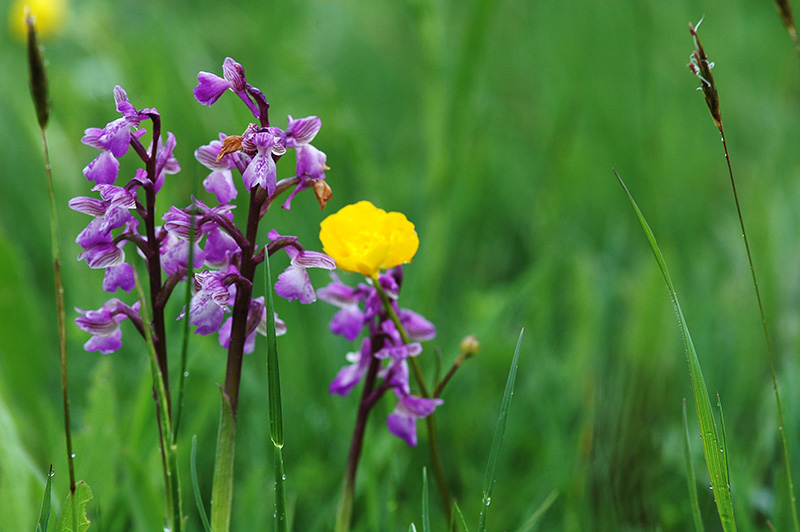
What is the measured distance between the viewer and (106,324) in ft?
3.10

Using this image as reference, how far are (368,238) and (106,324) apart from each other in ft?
1.15

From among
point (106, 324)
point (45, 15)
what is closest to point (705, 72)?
point (106, 324)

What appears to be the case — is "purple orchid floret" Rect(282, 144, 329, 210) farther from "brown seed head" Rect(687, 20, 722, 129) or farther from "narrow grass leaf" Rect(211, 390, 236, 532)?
"brown seed head" Rect(687, 20, 722, 129)

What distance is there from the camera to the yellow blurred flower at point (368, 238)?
0.96m

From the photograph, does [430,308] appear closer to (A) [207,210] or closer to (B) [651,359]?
(B) [651,359]

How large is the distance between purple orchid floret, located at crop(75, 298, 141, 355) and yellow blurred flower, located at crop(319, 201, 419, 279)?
266 mm

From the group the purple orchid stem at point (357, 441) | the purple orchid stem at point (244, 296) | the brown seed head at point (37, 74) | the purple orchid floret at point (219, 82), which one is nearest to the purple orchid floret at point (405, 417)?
the purple orchid stem at point (357, 441)

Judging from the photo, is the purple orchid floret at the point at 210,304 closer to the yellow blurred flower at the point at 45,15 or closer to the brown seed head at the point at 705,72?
the brown seed head at the point at 705,72

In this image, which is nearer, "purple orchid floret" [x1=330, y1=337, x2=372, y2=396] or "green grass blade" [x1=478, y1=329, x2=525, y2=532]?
"green grass blade" [x1=478, y1=329, x2=525, y2=532]

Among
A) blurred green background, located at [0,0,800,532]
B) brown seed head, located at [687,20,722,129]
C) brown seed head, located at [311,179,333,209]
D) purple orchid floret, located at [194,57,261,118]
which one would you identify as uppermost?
brown seed head, located at [687,20,722,129]

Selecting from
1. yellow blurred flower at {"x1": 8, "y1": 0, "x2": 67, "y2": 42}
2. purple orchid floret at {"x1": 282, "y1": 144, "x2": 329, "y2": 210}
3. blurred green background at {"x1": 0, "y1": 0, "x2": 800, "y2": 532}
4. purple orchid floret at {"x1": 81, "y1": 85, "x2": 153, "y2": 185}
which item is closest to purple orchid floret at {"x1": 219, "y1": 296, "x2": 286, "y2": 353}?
purple orchid floret at {"x1": 282, "y1": 144, "x2": 329, "y2": 210}

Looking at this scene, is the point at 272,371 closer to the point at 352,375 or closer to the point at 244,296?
the point at 244,296

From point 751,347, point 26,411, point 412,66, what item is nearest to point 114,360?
point 26,411

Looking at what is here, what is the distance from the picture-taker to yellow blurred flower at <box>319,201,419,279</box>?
957 millimetres
